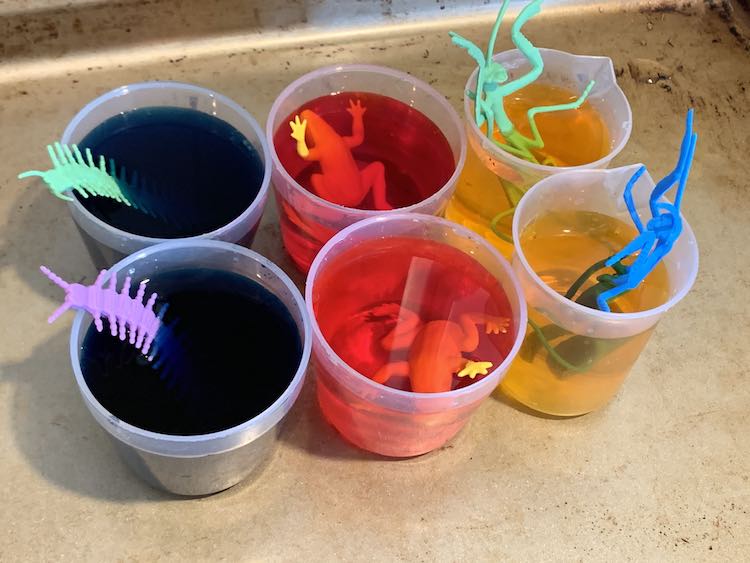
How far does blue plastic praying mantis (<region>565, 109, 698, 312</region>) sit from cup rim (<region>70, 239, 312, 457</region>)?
0.22 metres

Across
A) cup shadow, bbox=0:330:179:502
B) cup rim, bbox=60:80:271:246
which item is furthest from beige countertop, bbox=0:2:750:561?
cup rim, bbox=60:80:271:246

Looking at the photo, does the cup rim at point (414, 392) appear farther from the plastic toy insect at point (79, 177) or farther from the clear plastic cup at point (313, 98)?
the plastic toy insect at point (79, 177)

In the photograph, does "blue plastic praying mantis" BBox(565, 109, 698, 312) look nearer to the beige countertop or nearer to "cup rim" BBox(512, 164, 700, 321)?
"cup rim" BBox(512, 164, 700, 321)

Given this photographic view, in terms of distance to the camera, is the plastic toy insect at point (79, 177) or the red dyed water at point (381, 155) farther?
the red dyed water at point (381, 155)

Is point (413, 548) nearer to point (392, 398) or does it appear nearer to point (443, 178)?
point (392, 398)

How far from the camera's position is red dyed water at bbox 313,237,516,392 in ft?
1.95

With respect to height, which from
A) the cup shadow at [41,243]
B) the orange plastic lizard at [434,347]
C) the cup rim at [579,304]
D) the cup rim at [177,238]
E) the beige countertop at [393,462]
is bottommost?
the beige countertop at [393,462]

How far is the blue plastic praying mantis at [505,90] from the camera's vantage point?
2.03 feet

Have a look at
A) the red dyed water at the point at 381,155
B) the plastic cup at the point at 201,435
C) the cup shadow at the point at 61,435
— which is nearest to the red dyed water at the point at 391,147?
the red dyed water at the point at 381,155

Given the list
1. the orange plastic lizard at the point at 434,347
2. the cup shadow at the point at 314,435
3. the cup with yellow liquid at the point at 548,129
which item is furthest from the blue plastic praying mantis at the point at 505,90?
the cup shadow at the point at 314,435

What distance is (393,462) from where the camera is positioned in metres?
0.62

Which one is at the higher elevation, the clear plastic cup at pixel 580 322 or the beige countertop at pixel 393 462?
the clear plastic cup at pixel 580 322

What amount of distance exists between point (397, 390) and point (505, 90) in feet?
0.86

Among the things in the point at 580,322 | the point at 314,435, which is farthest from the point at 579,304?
the point at 314,435
